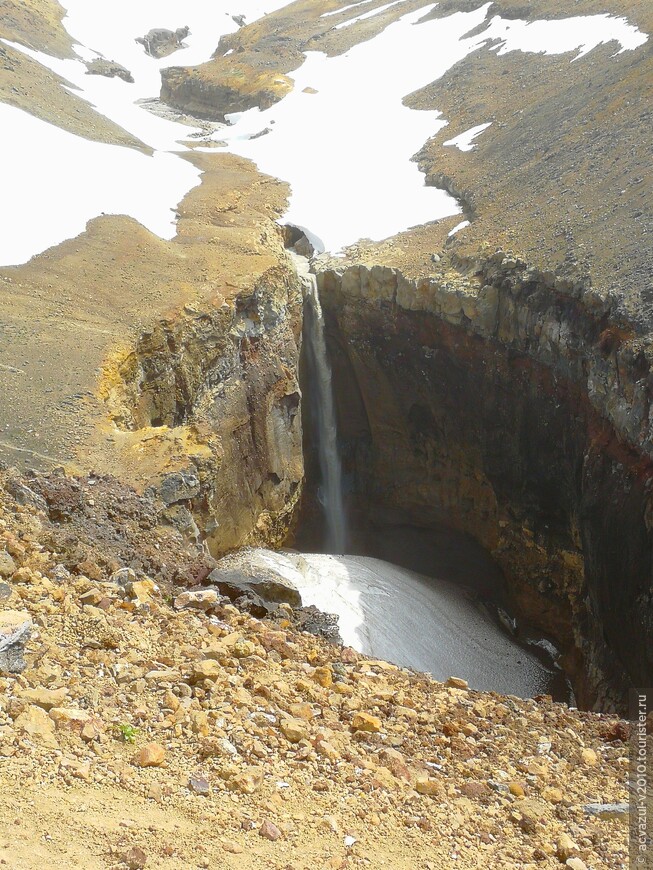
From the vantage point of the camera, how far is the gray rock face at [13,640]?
582 centimetres

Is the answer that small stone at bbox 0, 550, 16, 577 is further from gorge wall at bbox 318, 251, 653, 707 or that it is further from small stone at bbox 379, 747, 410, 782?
gorge wall at bbox 318, 251, 653, 707

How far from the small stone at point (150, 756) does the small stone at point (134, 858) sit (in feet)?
2.79

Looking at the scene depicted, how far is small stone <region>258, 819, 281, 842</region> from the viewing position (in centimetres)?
511

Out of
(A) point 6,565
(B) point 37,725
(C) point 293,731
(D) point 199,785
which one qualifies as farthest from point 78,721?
A: (A) point 6,565

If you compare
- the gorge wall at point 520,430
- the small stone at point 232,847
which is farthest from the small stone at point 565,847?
the gorge wall at point 520,430

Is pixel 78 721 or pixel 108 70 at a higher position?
pixel 108 70

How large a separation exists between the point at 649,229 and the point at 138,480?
12761 mm

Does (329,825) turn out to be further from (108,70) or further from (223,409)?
(108,70)

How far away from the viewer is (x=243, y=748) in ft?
19.3

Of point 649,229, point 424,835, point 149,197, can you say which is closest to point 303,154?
point 149,197

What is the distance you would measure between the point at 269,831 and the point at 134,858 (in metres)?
1.07

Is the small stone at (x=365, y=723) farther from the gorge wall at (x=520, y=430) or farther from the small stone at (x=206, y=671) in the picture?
the gorge wall at (x=520, y=430)

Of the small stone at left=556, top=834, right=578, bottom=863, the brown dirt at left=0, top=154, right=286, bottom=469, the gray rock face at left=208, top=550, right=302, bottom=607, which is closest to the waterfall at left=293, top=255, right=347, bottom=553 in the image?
the brown dirt at left=0, top=154, right=286, bottom=469

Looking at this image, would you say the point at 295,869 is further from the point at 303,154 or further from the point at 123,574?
the point at 303,154
